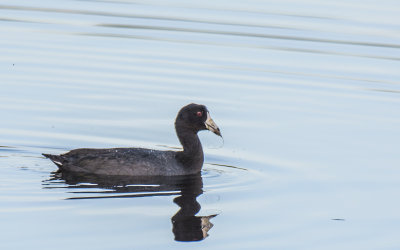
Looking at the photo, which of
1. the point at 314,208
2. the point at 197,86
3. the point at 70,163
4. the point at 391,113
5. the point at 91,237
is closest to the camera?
the point at 91,237

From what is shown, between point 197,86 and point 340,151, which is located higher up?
point 197,86

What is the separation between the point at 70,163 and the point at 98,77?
578cm

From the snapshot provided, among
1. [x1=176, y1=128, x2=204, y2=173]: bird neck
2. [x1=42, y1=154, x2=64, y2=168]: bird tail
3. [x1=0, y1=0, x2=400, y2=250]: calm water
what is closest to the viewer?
[x1=0, y1=0, x2=400, y2=250]: calm water

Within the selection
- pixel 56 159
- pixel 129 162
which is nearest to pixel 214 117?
pixel 129 162

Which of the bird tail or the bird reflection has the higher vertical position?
the bird tail

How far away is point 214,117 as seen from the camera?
16.7m

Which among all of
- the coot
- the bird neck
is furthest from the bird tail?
the bird neck

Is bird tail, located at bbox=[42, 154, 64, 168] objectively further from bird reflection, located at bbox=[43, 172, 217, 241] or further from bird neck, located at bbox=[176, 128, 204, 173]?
bird neck, located at bbox=[176, 128, 204, 173]

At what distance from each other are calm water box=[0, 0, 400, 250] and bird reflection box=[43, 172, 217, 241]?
37mm

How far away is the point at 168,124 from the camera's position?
16.3 meters

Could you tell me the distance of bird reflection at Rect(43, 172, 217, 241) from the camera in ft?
36.6

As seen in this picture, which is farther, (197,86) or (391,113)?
(197,86)

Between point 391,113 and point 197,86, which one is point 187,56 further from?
point 391,113

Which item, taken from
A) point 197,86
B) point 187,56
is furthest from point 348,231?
point 187,56
